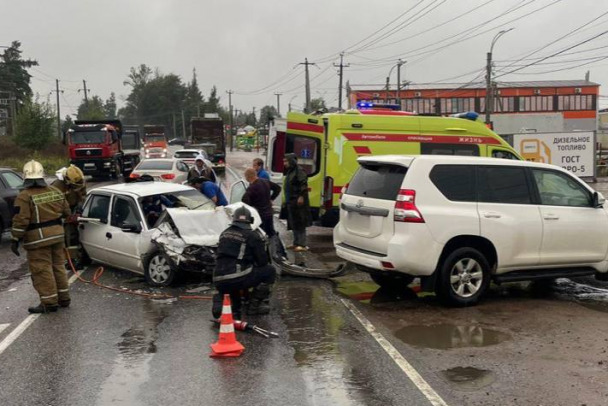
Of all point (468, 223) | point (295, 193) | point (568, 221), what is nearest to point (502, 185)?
point (468, 223)

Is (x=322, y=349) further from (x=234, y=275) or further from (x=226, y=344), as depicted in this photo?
(x=234, y=275)

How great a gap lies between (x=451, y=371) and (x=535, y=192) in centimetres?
342

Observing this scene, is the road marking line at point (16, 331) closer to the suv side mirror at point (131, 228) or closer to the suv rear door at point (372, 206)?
the suv side mirror at point (131, 228)

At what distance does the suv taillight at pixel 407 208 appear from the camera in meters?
6.94

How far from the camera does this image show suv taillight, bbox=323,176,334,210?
1203 cm

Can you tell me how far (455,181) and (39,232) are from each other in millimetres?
5050

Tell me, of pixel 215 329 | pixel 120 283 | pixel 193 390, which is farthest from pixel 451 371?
pixel 120 283

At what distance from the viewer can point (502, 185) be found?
7578 mm

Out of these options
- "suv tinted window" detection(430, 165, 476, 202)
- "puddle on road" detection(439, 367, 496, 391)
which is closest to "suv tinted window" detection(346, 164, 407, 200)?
"suv tinted window" detection(430, 165, 476, 202)

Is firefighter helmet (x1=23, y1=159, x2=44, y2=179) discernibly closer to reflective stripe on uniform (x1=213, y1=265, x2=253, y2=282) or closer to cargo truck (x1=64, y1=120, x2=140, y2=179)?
reflective stripe on uniform (x1=213, y1=265, x2=253, y2=282)

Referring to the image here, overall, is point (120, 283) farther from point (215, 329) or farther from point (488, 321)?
point (488, 321)

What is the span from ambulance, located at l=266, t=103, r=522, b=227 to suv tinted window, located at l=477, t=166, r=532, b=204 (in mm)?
4607

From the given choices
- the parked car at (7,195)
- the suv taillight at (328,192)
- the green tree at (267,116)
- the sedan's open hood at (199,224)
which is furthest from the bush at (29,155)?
the sedan's open hood at (199,224)

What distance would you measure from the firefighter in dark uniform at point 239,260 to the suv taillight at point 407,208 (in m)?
1.64
